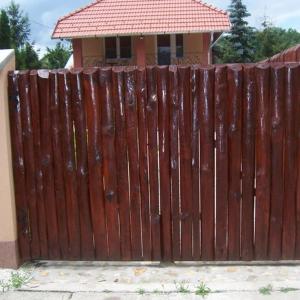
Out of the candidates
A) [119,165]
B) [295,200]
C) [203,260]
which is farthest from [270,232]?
[119,165]

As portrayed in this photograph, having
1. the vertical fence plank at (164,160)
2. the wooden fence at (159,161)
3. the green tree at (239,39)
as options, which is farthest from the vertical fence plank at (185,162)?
A: the green tree at (239,39)

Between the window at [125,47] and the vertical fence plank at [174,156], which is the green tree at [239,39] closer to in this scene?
the window at [125,47]

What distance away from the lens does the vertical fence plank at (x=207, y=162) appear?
417cm

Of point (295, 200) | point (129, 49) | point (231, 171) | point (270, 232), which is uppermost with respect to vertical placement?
point (129, 49)

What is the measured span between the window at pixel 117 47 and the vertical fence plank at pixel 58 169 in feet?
64.5

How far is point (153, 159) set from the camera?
4305 mm

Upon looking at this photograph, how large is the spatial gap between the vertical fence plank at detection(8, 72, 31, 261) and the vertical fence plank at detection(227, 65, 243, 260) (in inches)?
70.0

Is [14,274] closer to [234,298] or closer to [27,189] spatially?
[27,189]

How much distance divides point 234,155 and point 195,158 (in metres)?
0.33

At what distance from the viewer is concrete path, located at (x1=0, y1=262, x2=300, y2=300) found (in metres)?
3.89

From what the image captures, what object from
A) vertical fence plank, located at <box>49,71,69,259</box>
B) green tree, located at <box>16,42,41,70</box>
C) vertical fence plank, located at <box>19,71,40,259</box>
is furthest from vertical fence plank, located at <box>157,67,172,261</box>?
green tree, located at <box>16,42,41,70</box>

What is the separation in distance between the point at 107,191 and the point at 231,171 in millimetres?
1074

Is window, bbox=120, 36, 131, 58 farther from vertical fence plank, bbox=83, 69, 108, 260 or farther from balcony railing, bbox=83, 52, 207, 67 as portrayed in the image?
vertical fence plank, bbox=83, 69, 108, 260

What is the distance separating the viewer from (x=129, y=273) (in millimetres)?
4301
